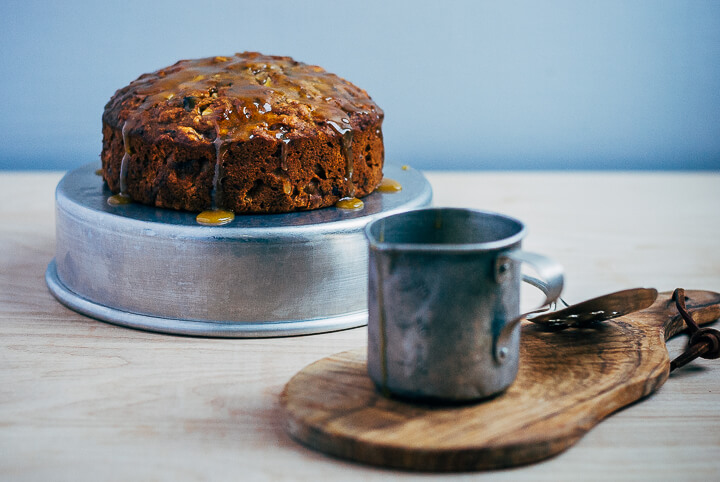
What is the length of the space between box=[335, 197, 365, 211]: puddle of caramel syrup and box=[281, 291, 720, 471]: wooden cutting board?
31 centimetres

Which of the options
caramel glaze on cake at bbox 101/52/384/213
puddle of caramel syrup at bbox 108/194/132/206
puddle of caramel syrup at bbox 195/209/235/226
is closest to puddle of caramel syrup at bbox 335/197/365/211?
caramel glaze on cake at bbox 101/52/384/213

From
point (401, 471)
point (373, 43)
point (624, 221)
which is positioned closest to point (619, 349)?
point (401, 471)

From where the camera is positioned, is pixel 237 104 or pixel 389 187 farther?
pixel 389 187

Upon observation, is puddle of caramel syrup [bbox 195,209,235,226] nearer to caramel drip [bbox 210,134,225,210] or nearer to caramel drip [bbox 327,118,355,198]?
caramel drip [bbox 210,134,225,210]

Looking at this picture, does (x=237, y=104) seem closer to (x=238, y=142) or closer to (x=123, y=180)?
(x=238, y=142)

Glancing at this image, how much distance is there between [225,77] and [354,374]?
544mm

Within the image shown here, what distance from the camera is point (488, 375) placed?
745 millimetres

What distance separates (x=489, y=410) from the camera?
0.74 meters

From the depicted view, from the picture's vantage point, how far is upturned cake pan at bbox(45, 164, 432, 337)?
1.01m

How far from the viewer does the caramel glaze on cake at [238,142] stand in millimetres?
1060

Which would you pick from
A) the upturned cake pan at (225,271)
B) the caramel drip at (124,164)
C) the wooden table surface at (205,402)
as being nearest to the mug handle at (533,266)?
the wooden table surface at (205,402)

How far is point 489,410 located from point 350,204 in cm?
47

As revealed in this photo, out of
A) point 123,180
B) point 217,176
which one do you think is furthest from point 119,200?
point 217,176

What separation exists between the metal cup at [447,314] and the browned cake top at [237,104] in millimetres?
365
